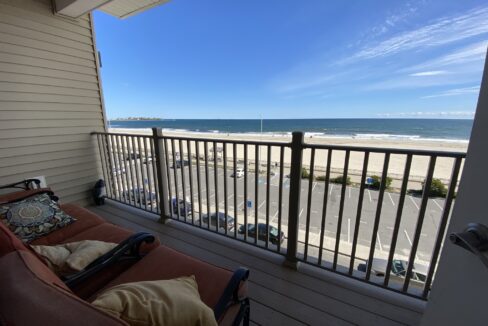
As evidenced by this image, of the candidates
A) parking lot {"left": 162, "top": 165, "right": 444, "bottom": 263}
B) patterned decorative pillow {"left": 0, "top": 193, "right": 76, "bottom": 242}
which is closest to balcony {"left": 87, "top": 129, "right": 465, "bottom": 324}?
patterned decorative pillow {"left": 0, "top": 193, "right": 76, "bottom": 242}

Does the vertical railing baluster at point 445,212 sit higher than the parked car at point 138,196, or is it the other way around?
the vertical railing baluster at point 445,212

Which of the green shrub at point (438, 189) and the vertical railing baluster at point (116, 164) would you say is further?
the vertical railing baluster at point (116, 164)

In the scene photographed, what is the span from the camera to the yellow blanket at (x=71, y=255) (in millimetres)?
1120

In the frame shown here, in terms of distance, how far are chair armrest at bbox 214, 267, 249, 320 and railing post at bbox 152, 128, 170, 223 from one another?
1739mm

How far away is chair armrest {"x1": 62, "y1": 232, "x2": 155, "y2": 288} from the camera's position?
1.05 metres

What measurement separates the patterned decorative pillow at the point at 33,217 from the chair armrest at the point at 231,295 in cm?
154

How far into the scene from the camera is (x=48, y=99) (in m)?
2.58

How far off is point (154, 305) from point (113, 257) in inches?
26.2

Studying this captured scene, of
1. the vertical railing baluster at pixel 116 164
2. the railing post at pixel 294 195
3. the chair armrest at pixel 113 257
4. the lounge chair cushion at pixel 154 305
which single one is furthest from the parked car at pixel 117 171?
the lounge chair cushion at pixel 154 305

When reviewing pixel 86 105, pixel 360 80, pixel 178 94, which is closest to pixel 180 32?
pixel 178 94

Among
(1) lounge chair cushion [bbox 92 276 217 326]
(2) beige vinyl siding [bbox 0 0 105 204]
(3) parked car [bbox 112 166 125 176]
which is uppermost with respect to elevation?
(2) beige vinyl siding [bbox 0 0 105 204]

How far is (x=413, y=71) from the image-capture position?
25000mm

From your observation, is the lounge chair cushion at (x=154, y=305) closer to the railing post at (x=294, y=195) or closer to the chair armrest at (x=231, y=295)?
the chair armrest at (x=231, y=295)

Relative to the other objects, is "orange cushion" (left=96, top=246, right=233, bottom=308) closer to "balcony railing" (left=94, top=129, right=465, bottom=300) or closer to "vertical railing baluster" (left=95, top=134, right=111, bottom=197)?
"balcony railing" (left=94, top=129, right=465, bottom=300)
